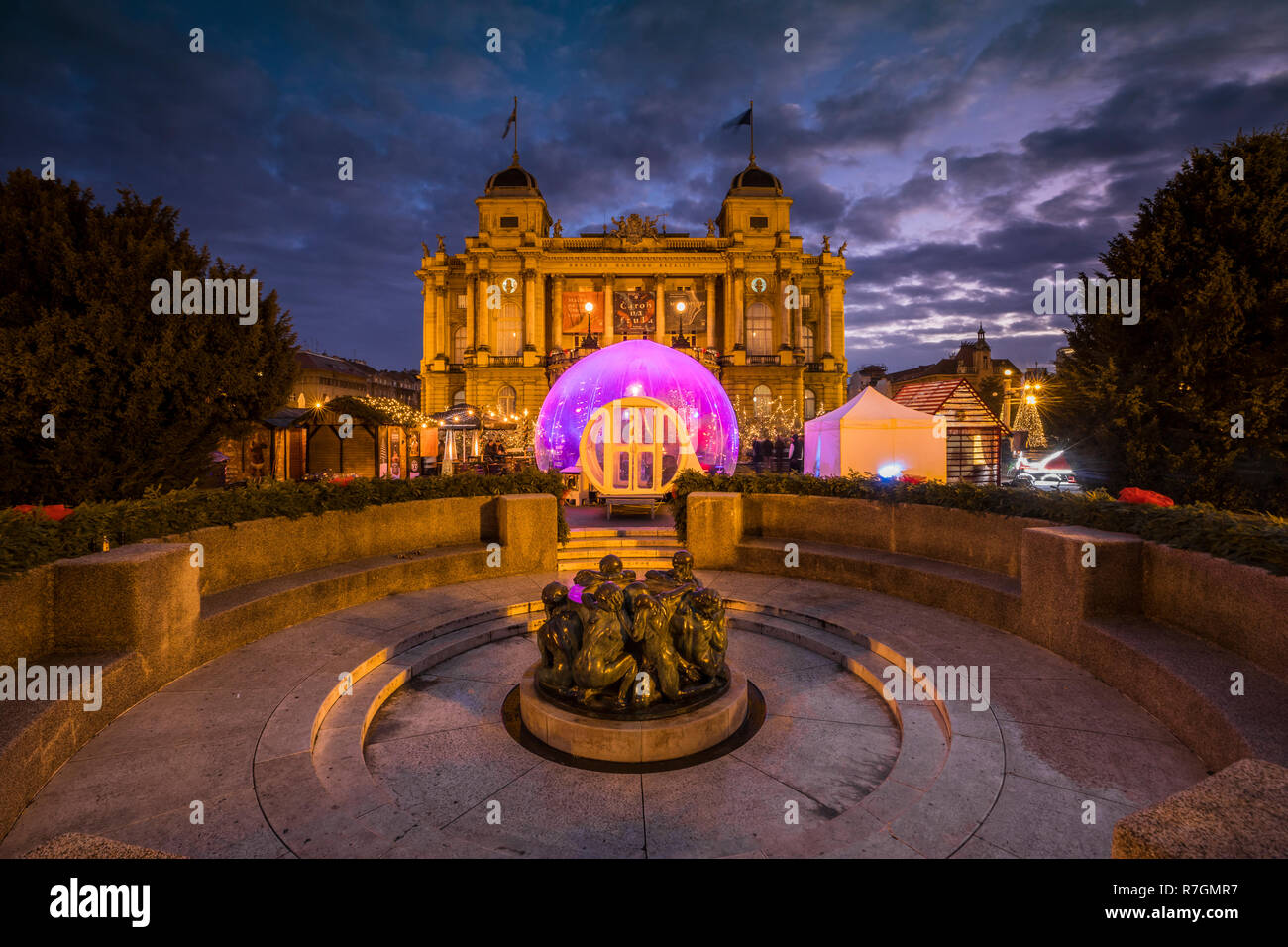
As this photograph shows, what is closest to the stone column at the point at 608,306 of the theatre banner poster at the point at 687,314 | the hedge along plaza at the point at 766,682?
the theatre banner poster at the point at 687,314

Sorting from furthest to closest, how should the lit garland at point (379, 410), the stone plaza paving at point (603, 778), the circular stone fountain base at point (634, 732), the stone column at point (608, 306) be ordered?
the stone column at point (608, 306), the lit garland at point (379, 410), the circular stone fountain base at point (634, 732), the stone plaza paving at point (603, 778)

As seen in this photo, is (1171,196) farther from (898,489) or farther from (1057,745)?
(1057,745)

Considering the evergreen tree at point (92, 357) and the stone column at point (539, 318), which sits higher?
the stone column at point (539, 318)

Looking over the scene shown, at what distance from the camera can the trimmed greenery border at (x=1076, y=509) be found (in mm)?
5191

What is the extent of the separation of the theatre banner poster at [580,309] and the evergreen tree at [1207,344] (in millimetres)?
39978

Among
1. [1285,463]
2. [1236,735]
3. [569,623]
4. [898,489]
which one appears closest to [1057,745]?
[1236,735]

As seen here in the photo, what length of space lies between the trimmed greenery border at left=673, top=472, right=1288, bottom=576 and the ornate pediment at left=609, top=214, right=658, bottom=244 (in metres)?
42.3

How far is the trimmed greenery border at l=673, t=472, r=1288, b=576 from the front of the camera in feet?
17.0

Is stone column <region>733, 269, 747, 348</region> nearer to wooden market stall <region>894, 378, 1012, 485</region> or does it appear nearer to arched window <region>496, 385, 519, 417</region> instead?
arched window <region>496, 385, 519, 417</region>

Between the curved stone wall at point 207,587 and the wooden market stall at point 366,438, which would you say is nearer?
the curved stone wall at point 207,587

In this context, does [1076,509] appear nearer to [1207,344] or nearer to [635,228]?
[1207,344]

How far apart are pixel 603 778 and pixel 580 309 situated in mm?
47717

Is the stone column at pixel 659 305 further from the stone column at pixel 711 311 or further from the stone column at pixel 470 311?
the stone column at pixel 470 311

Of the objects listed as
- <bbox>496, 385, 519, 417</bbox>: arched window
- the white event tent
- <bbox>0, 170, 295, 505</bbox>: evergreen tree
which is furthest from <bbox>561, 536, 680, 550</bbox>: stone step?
<bbox>496, 385, 519, 417</bbox>: arched window
